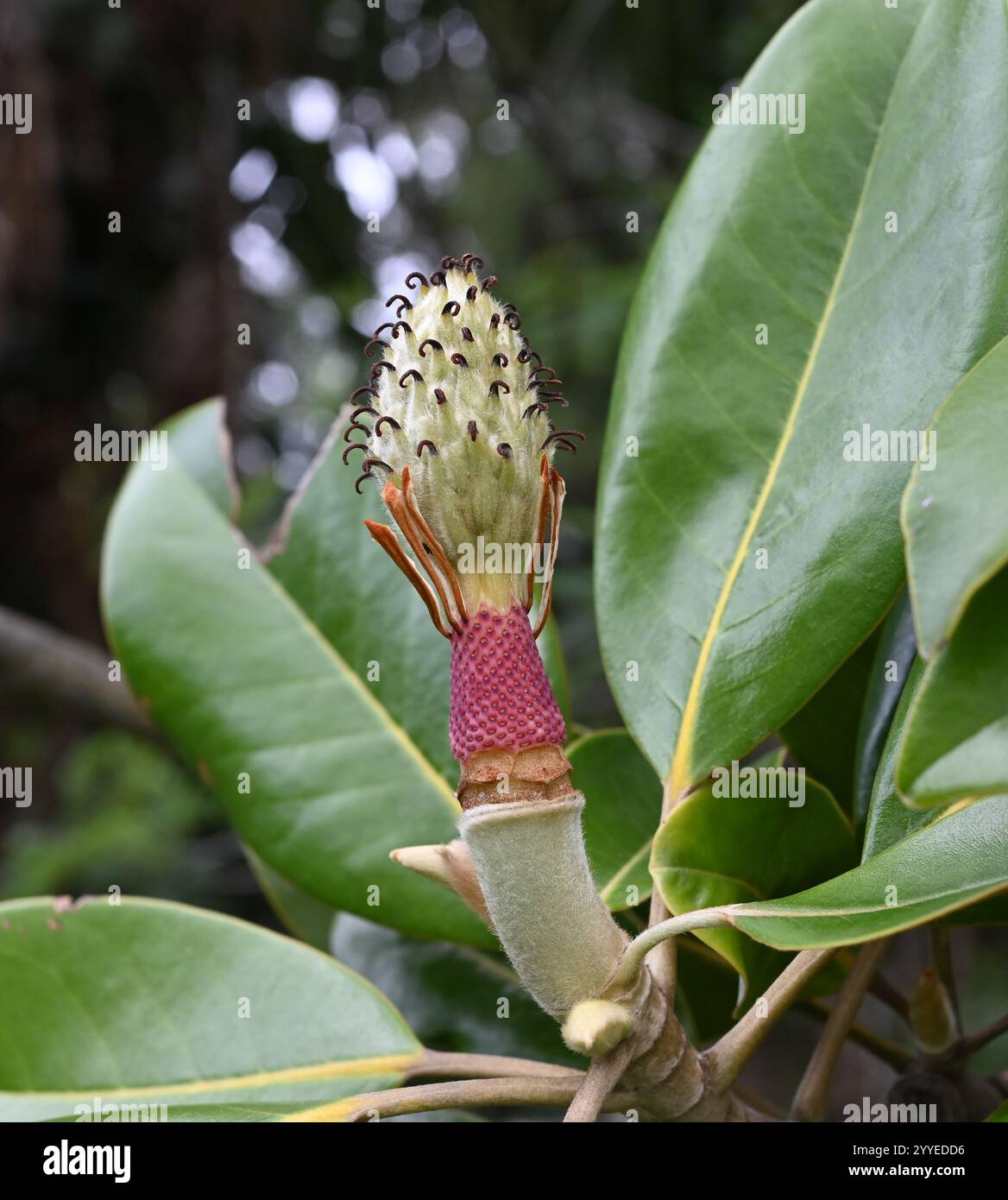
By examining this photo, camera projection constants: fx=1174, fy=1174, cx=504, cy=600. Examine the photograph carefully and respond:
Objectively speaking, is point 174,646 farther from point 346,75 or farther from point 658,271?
point 346,75

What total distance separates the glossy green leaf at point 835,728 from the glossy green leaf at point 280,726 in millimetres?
382


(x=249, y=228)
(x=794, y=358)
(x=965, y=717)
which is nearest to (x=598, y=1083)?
(x=965, y=717)

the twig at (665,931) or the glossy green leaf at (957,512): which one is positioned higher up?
the glossy green leaf at (957,512)

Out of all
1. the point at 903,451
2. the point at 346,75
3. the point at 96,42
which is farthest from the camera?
the point at 346,75

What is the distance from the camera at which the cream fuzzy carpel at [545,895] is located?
0.85 m

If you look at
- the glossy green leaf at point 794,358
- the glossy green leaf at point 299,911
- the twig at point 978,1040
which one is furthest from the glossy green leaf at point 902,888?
the glossy green leaf at point 299,911

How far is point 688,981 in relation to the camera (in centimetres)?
140

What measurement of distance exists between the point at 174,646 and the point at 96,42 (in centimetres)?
377

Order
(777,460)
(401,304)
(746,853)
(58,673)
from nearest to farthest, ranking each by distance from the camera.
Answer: (401,304), (746,853), (777,460), (58,673)

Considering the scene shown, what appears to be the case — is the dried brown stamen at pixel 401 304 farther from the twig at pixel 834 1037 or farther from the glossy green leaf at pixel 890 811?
the twig at pixel 834 1037

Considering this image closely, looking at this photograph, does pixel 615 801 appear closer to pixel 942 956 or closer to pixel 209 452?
pixel 942 956

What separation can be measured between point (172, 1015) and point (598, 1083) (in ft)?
1.64

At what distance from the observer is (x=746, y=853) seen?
3.39ft

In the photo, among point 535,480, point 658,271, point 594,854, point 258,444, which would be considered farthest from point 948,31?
point 258,444
